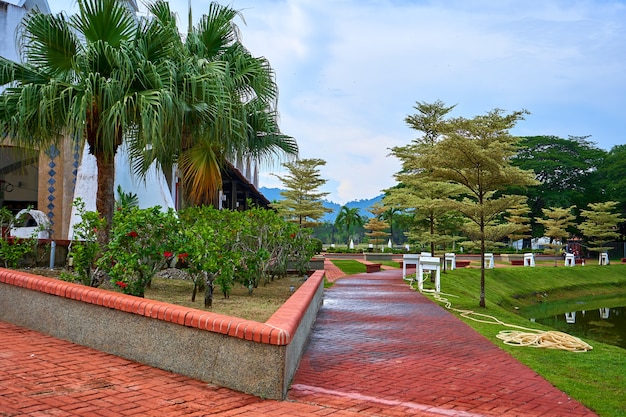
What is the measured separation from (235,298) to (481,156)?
19.6ft

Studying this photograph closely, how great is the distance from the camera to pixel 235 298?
9.03 m

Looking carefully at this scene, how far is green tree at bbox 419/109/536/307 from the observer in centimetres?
1197

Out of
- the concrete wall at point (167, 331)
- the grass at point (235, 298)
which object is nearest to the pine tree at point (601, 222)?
the grass at point (235, 298)

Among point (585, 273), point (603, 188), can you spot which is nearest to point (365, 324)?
point (585, 273)

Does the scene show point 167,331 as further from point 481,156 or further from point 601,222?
point 601,222

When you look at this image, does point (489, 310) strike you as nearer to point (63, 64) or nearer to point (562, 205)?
point (63, 64)

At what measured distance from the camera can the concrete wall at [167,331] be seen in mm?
4645

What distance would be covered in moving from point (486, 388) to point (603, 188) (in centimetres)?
4984

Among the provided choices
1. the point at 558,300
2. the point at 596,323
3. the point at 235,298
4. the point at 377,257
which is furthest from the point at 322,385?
the point at 377,257

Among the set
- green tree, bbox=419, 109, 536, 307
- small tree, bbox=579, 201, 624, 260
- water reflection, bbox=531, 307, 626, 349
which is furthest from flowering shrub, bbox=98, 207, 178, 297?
small tree, bbox=579, 201, 624, 260

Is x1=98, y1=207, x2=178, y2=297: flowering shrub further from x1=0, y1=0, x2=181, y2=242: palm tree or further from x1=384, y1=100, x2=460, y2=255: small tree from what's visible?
x1=384, y1=100, x2=460, y2=255: small tree

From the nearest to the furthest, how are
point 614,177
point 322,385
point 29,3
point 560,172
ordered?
point 322,385 → point 29,3 → point 614,177 → point 560,172

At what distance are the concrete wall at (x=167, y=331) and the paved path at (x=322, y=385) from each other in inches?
4.6

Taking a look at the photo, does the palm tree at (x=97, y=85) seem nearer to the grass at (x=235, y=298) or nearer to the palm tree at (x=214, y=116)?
the palm tree at (x=214, y=116)
